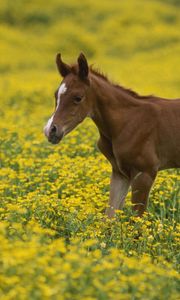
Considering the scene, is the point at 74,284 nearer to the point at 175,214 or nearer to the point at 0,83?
the point at 175,214

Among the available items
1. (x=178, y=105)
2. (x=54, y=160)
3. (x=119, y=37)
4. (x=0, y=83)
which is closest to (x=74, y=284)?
(x=178, y=105)

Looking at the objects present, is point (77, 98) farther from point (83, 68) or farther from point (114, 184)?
point (114, 184)

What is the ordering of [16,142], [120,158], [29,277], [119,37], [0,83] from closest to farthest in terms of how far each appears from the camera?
1. [29,277]
2. [120,158]
3. [16,142]
4. [0,83]
5. [119,37]

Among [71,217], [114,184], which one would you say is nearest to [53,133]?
[71,217]

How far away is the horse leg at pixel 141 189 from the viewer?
298 inches

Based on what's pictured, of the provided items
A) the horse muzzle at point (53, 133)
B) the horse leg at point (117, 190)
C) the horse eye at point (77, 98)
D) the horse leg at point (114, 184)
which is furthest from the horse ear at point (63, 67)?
the horse leg at point (117, 190)

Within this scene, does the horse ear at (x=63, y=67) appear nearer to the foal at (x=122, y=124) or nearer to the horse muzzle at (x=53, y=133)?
the foal at (x=122, y=124)

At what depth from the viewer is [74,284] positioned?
491 centimetres

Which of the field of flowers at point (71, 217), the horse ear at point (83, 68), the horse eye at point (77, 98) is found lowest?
the field of flowers at point (71, 217)

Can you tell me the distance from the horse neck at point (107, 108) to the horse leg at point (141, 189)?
54 cm

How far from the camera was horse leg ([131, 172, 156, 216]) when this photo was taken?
7574 mm

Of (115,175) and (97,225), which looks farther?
(115,175)

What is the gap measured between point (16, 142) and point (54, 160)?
7.29 ft

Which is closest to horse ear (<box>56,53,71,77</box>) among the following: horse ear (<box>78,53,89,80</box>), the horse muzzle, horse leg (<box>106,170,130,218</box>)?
horse ear (<box>78,53,89,80</box>)
